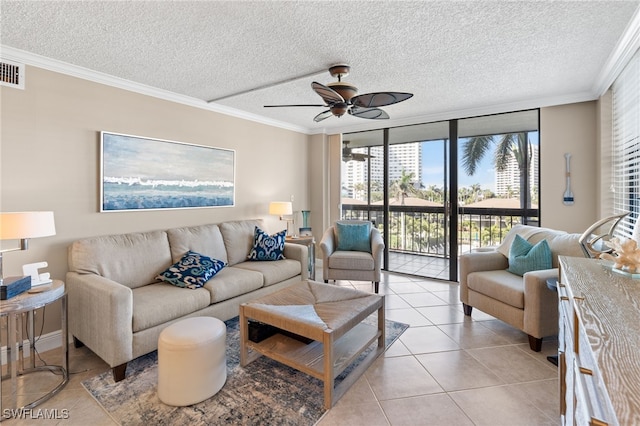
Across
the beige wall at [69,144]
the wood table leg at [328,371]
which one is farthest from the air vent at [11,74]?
the wood table leg at [328,371]

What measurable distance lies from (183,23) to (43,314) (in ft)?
8.44

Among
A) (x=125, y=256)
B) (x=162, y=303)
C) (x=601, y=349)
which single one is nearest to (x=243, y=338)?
(x=162, y=303)

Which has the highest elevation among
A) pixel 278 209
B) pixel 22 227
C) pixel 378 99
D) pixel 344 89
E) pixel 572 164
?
pixel 344 89

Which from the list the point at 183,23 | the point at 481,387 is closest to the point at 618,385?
the point at 481,387

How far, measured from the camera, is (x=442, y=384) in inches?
79.2

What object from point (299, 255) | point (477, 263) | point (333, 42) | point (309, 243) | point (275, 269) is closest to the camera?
point (333, 42)

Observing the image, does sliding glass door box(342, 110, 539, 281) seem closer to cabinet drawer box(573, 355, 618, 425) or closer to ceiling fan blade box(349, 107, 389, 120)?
ceiling fan blade box(349, 107, 389, 120)

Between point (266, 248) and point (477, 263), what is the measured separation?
7.73ft

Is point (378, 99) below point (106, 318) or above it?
above

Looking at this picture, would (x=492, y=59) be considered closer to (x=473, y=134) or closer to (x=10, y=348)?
(x=473, y=134)

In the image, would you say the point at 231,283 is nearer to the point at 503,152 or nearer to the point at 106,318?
the point at 106,318

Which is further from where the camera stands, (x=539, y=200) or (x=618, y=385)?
(x=539, y=200)

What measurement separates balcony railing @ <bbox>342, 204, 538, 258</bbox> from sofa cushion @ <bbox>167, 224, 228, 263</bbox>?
2.51 meters

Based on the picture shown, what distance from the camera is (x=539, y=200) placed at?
144 inches
